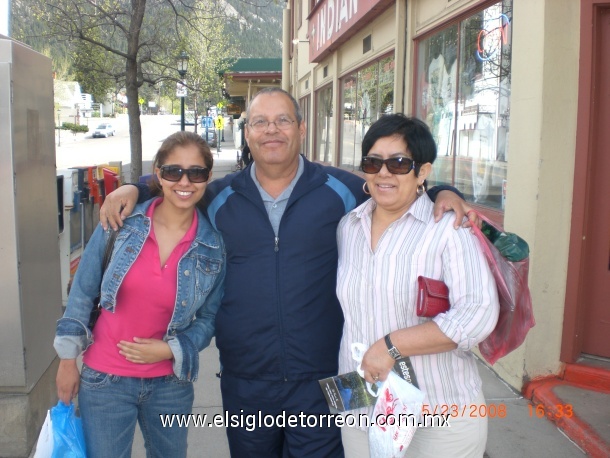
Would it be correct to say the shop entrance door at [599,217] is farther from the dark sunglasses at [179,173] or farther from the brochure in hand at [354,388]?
the dark sunglasses at [179,173]

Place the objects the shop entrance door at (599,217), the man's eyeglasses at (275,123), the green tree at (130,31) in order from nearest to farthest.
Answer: the man's eyeglasses at (275,123)
the shop entrance door at (599,217)
the green tree at (130,31)

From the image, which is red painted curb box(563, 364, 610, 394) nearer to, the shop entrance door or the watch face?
the shop entrance door

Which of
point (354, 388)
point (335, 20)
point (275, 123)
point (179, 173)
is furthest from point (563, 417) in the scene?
point (335, 20)

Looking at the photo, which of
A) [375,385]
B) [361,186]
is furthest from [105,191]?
[375,385]

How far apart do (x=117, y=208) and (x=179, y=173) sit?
292 mm

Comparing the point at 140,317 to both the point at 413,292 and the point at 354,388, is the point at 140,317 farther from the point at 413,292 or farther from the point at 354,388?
the point at 413,292

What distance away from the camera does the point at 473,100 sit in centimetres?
577

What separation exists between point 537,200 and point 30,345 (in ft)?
11.3

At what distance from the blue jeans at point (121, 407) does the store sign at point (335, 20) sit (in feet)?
21.8

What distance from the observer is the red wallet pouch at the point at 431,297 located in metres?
2.02

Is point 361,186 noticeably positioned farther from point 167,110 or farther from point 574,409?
point 167,110

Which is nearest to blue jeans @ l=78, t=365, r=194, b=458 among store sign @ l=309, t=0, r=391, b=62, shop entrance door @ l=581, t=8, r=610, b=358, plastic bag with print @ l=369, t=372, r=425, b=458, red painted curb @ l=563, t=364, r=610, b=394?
plastic bag with print @ l=369, t=372, r=425, b=458

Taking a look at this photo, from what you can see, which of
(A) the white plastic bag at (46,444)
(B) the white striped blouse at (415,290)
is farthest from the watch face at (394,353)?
(A) the white plastic bag at (46,444)

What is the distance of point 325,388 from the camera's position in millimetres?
2320
